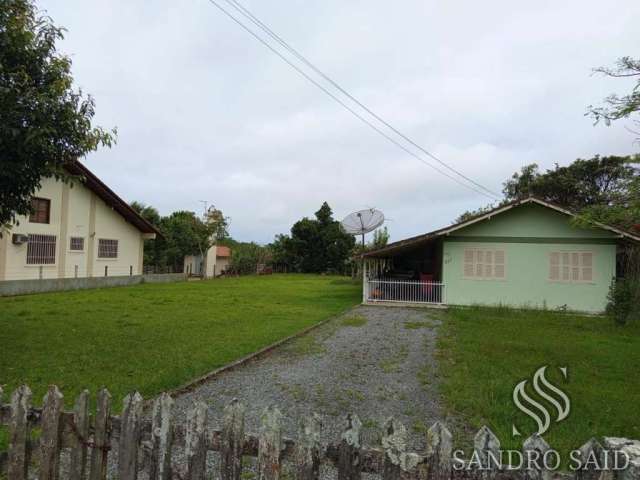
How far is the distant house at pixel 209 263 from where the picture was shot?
33094mm

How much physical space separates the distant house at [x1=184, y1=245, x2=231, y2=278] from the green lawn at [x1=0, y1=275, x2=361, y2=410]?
1785 centimetres

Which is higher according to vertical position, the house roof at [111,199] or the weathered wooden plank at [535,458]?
the house roof at [111,199]

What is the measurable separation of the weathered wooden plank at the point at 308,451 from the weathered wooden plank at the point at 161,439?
2.42 ft

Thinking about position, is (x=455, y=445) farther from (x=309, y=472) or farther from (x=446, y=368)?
(x=446, y=368)

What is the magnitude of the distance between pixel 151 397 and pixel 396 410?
9.60 ft

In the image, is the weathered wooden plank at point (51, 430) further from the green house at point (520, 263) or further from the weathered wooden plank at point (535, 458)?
the green house at point (520, 263)

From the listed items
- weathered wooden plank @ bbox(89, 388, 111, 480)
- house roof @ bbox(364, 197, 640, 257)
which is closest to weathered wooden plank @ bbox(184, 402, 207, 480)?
weathered wooden plank @ bbox(89, 388, 111, 480)

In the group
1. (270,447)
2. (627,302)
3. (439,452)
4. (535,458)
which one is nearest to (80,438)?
(270,447)

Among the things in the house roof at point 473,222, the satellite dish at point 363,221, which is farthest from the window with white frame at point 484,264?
the satellite dish at point 363,221

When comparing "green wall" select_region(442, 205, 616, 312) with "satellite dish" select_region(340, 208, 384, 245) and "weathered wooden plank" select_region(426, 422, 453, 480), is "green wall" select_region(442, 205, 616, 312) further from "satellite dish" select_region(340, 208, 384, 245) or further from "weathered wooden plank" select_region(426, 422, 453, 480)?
"weathered wooden plank" select_region(426, 422, 453, 480)

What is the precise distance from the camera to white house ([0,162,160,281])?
18.6 metres

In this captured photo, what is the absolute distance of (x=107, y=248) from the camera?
932 inches

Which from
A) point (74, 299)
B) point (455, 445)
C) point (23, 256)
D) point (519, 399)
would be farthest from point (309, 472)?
point (23, 256)

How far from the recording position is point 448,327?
10.9 m
